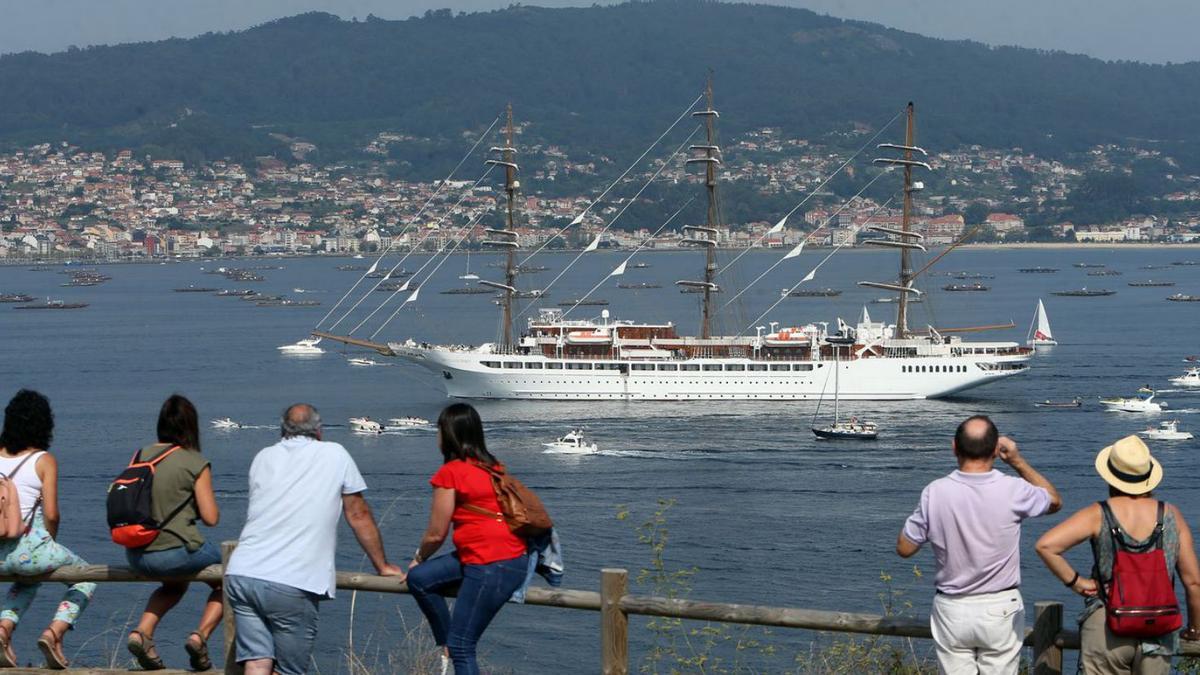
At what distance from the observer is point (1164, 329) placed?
300 ft

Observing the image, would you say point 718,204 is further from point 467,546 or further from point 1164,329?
point 467,546

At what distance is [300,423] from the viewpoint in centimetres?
746

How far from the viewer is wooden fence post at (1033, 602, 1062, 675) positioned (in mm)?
7074

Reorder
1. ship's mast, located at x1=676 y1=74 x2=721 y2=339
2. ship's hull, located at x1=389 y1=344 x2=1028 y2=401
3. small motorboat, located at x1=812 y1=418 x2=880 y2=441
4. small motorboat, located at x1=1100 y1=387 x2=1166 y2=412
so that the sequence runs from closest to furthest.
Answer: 1. small motorboat, located at x1=812 y1=418 x2=880 y2=441
2. small motorboat, located at x1=1100 y1=387 x2=1166 y2=412
3. ship's hull, located at x1=389 y1=344 x2=1028 y2=401
4. ship's mast, located at x1=676 y1=74 x2=721 y2=339

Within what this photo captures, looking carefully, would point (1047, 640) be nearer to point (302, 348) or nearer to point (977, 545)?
point (977, 545)

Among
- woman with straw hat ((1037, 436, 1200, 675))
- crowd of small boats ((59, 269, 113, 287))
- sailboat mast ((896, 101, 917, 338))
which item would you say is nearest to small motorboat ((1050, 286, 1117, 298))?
sailboat mast ((896, 101, 917, 338))

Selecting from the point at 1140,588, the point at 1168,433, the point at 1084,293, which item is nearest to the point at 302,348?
the point at 1168,433

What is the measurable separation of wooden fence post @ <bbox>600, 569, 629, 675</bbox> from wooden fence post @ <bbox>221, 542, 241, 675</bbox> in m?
1.67

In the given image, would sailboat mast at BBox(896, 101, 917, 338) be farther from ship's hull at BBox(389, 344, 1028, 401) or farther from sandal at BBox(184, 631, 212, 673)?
sandal at BBox(184, 631, 212, 673)

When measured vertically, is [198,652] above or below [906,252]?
below

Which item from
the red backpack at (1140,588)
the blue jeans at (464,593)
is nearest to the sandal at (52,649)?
the blue jeans at (464,593)

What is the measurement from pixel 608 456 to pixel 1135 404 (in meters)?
18.9

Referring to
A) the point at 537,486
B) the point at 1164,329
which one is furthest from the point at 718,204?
the point at 1164,329

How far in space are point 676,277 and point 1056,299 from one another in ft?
177
